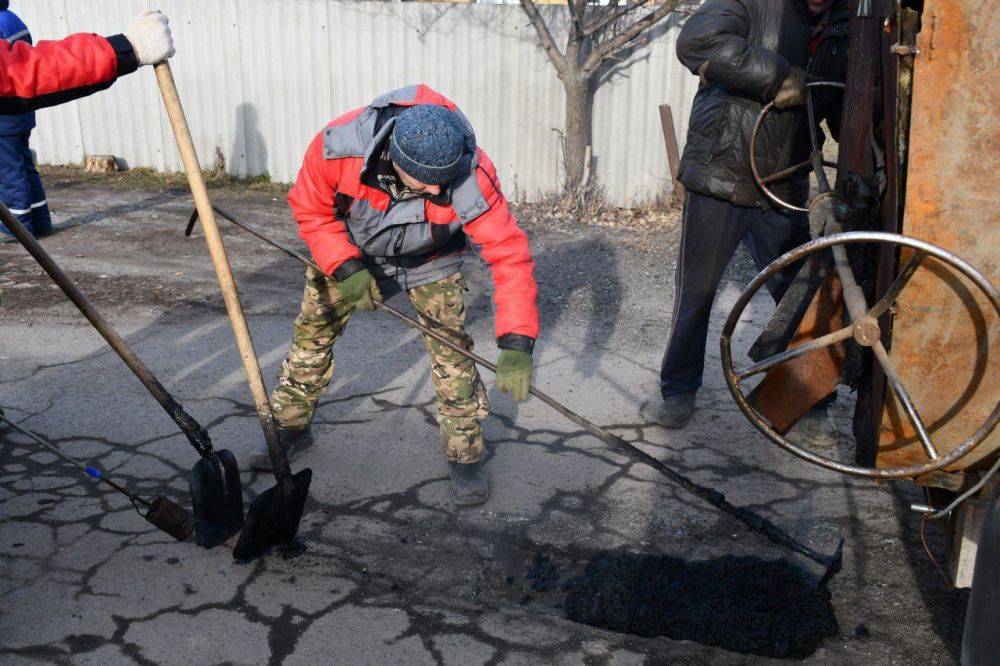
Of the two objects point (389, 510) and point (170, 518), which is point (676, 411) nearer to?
point (389, 510)

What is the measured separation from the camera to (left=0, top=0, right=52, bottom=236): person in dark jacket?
644 cm

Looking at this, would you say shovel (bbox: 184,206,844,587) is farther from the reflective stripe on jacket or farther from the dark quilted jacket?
the reflective stripe on jacket

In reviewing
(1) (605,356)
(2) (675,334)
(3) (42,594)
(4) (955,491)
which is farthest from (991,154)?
(1) (605,356)

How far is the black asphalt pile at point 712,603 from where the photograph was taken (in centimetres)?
248

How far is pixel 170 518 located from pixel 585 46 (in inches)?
271

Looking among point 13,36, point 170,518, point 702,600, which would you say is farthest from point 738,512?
point 13,36

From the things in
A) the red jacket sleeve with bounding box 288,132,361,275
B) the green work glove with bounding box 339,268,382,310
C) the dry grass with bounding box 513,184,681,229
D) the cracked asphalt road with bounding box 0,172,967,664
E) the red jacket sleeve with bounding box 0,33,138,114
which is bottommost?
the dry grass with bounding box 513,184,681,229

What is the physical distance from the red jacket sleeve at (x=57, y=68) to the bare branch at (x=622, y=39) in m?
6.07

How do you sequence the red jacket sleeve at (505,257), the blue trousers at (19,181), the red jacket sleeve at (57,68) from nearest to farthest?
the red jacket sleeve at (57,68), the red jacket sleeve at (505,257), the blue trousers at (19,181)

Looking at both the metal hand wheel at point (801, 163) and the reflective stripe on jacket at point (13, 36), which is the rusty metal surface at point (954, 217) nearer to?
the metal hand wheel at point (801, 163)

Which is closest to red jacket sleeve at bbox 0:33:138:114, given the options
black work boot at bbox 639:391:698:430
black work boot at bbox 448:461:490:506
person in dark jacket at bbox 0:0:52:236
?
black work boot at bbox 448:461:490:506

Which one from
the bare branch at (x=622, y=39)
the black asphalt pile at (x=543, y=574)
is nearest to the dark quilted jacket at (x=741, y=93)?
the black asphalt pile at (x=543, y=574)

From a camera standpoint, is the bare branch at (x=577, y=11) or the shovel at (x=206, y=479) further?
the bare branch at (x=577, y=11)

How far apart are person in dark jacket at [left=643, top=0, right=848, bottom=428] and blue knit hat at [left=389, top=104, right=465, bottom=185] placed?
1.27 metres
